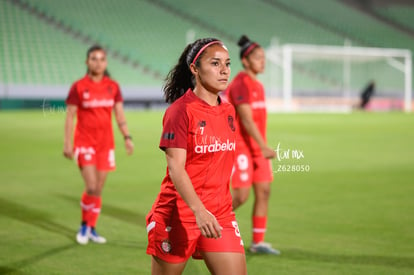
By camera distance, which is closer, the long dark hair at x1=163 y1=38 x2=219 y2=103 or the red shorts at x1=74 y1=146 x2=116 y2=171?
the long dark hair at x1=163 y1=38 x2=219 y2=103

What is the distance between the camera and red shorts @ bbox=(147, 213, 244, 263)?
3.61 meters

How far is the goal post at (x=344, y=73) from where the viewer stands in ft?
138

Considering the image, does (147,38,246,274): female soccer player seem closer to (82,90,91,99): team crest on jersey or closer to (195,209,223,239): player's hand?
(195,209,223,239): player's hand

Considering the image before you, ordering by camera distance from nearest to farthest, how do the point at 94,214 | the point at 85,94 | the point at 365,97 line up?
the point at 94,214
the point at 85,94
the point at 365,97

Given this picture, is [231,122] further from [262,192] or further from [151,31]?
[151,31]

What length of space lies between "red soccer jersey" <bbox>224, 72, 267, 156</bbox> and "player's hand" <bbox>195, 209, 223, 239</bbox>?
3354 millimetres

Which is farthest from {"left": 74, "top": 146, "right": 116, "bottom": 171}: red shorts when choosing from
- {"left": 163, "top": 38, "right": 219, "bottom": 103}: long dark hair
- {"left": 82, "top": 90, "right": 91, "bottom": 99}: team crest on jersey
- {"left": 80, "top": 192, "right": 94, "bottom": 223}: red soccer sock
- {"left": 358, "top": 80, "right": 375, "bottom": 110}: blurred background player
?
{"left": 358, "top": 80, "right": 375, "bottom": 110}: blurred background player

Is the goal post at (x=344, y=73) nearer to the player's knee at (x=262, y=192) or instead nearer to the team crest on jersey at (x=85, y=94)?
the team crest on jersey at (x=85, y=94)

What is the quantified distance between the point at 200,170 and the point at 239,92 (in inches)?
119

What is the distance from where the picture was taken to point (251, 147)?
670 cm

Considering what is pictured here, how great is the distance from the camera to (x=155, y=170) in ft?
45.7

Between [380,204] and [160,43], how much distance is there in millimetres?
35113

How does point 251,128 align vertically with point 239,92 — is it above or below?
below

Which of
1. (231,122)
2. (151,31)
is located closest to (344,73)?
(151,31)
